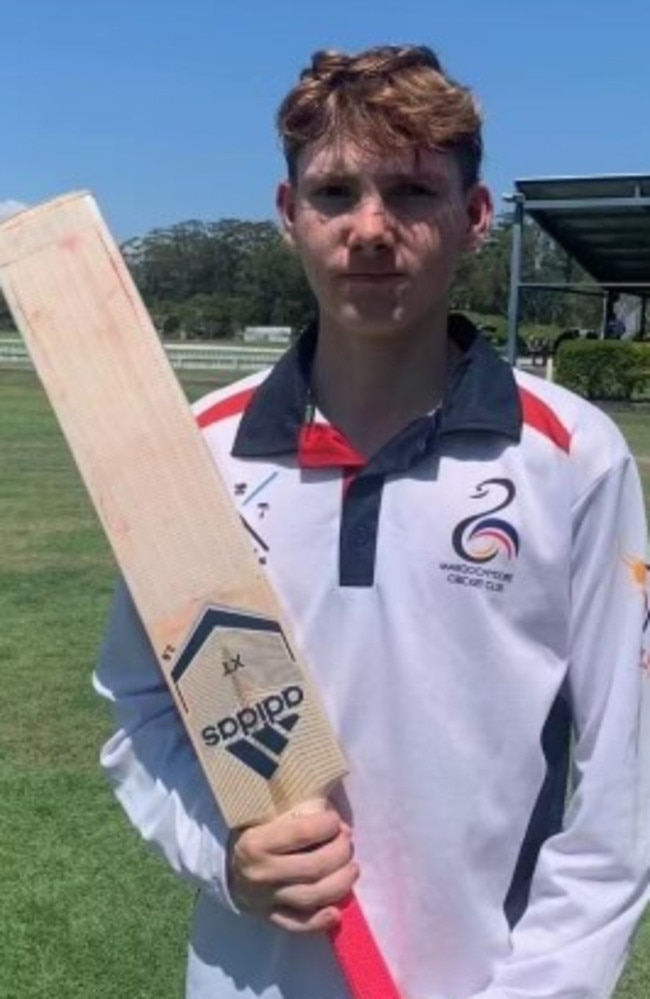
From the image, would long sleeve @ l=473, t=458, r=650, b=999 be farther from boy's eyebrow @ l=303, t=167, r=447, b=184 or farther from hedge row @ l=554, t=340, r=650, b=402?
hedge row @ l=554, t=340, r=650, b=402

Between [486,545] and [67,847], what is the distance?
10.4 feet

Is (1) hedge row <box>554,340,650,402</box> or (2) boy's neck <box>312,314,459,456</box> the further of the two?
(1) hedge row <box>554,340,650,402</box>

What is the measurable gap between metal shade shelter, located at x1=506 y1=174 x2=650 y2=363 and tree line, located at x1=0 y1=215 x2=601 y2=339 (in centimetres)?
2360

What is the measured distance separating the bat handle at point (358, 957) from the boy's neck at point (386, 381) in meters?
0.54

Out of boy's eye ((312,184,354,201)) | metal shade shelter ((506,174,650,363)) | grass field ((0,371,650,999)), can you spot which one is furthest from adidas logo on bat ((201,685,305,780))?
metal shade shelter ((506,174,650,363))

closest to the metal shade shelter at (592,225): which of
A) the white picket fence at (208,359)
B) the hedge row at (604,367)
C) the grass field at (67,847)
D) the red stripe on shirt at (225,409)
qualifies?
the hedge row at (604,367)

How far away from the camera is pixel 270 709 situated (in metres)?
1.78

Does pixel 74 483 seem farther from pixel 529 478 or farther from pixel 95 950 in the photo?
pixel 529 478

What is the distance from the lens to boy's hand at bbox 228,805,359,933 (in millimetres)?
1719

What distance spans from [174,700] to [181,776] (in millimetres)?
104

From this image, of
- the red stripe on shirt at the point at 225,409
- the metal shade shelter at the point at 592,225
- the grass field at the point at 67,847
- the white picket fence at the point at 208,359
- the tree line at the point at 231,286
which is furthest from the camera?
the tree line at the point at 231,286

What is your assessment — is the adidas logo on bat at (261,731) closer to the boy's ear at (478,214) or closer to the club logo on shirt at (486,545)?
the club logo on shirt at (486,545)

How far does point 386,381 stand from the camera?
189 centimetres

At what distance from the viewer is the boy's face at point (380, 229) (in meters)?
1.80
